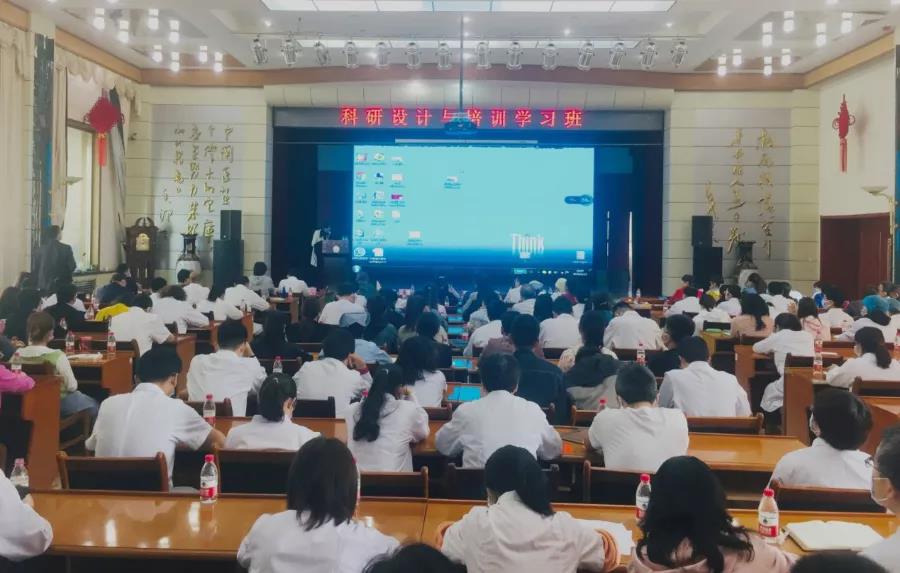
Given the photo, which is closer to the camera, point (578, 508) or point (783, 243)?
point (578, 508)

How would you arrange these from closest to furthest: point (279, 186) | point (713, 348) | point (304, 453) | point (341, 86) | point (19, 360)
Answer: point (304, 453) → point (19, 360) → point (713, 348) → point (341, 86) → point (279, 186)

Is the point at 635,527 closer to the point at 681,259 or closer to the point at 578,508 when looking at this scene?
the point at 578,508

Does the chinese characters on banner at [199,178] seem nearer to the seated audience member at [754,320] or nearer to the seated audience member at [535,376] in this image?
the seated audience member at [754,320]

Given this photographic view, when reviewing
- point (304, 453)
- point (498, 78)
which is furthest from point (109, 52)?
point (304, 453)

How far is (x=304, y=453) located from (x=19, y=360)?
3544 millimetres

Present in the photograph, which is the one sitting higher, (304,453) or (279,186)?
(279,186)

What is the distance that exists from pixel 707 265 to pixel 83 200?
31.5 feet

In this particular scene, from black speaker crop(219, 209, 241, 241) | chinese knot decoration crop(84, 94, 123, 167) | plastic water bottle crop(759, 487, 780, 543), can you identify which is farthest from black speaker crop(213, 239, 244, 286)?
plastic water bottle crop(759, 487, 780, 543)

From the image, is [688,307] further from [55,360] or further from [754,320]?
[55,360]

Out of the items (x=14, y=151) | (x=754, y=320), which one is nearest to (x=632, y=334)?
(x=754, y=320)

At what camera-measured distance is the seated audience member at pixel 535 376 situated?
4.60 metres

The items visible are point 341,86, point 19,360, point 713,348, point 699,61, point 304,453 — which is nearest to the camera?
point 304,453

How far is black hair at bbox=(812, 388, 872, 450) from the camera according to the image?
291 cm

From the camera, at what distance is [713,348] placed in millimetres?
7273
